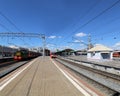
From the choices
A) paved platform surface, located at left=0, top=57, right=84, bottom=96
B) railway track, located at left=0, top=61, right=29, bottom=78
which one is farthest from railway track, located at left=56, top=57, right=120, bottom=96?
railway track, located at left=0, top=61, right=29, bottom=78

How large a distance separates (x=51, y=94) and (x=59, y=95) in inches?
16.5

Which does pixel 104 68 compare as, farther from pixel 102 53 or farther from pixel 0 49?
pixel 0 49

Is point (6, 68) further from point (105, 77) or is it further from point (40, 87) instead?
point (40, 87)

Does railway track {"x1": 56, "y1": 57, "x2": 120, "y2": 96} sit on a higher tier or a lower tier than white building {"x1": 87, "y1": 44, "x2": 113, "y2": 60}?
lower

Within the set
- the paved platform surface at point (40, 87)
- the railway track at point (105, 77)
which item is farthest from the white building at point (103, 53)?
the paved platform surface at point (40, 87)

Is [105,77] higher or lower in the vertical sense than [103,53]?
lower

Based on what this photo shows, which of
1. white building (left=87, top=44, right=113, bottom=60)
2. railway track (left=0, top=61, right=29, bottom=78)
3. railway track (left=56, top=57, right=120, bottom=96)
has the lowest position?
railway track (left=56, top=57, right=120, bottom=96)

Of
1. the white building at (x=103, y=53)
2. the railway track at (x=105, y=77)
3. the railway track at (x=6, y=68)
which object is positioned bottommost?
the railway track at (x=105, y=77)

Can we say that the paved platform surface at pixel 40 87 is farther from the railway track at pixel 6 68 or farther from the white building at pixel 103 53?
the white building at pixel 103 53

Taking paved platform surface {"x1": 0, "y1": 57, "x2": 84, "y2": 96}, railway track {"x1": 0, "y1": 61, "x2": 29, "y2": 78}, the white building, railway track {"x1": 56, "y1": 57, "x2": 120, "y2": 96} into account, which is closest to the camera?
paved platform surface {"x1": 0, "y1": 57, "x2": 84, "y2": 96}

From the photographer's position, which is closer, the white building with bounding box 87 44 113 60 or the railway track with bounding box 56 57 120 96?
the railway track with bounding box 56 57 120 96

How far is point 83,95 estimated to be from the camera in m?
7.83

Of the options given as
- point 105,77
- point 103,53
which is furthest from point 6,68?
point 103,53

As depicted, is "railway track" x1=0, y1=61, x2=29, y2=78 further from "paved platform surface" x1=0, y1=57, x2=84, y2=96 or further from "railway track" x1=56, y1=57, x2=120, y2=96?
"railway track" x1=56, y1=57, x2=120, y2=96
